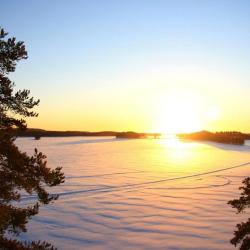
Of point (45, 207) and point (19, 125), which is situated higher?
point (19, 125)

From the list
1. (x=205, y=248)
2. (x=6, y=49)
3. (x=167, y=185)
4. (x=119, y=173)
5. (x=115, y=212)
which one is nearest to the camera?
(x=6, y=49)

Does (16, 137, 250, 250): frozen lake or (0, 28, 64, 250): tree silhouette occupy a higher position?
(0, 28, 64, 250): tree silhouette

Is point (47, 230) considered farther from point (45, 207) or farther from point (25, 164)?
point (25, 164)

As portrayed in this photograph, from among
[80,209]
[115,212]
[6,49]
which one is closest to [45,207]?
[80,209]

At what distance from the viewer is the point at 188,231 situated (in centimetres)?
1128

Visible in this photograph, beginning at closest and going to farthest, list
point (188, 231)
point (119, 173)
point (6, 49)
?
point (6, 49), point (188, 231), point (119, 173)

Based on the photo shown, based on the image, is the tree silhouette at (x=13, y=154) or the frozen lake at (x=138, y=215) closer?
the tree silhouette at (x=13, y=154)

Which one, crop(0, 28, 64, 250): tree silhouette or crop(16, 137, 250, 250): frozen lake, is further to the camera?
crop(16, 137, 250, 250): frozen lake

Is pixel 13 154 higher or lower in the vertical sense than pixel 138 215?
higher

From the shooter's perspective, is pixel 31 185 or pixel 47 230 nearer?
pixel 31 185

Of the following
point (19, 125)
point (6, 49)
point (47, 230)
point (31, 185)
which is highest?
point (6, 49)

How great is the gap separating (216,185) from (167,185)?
2929mm

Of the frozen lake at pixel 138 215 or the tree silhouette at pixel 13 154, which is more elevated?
the tree silhouette at pixel 13 154

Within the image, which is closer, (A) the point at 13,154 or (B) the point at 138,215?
(A) the point at 13,154
